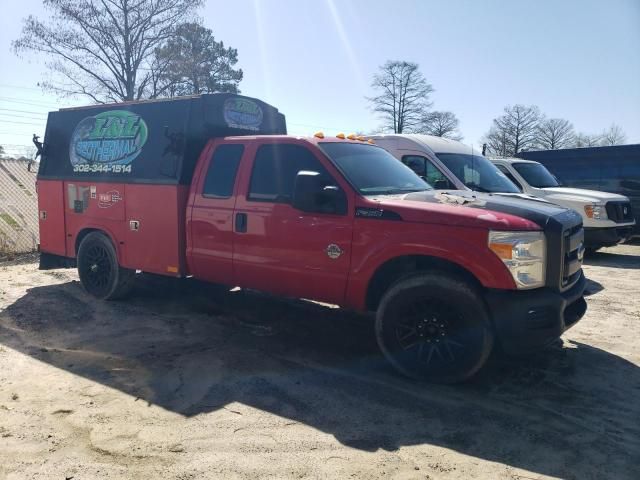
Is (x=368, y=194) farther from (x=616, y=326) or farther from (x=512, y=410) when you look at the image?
(x=616, y=326)

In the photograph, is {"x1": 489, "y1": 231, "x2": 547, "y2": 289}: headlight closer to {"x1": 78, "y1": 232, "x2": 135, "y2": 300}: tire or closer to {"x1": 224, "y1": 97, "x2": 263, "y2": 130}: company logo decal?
{"x1": 224, "y1": 97, "x2": 263, "y2": 130}: company logo decal

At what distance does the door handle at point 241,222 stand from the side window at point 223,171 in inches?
11.1

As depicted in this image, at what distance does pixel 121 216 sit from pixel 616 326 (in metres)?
5.96

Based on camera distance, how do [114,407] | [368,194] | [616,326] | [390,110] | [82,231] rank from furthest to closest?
[390,110], [82,231], [616,326], [368,194], [114,407]

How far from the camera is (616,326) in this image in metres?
5.79

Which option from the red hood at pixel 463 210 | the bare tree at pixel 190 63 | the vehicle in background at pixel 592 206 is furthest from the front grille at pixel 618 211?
the bare tree at pixel 190 63

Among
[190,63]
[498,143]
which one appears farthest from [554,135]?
[190,63]

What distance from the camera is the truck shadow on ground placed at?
3.35m

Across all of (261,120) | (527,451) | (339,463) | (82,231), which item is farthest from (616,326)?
(82,231)

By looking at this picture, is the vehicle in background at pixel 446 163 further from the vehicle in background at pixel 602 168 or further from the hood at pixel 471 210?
the vehicle in background at pixel 602 168

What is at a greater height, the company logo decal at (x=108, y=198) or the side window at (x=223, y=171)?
the side window at (x=223, y=171)

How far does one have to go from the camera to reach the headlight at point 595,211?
32.1 feet

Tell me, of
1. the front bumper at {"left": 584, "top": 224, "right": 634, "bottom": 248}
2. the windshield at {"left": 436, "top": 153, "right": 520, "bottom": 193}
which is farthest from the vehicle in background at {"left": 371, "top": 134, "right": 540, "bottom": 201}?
the front bumper at {"left": 584, "top": 224, "right": 634, "bottom": 248}

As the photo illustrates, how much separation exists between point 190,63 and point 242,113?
21.9 meters
